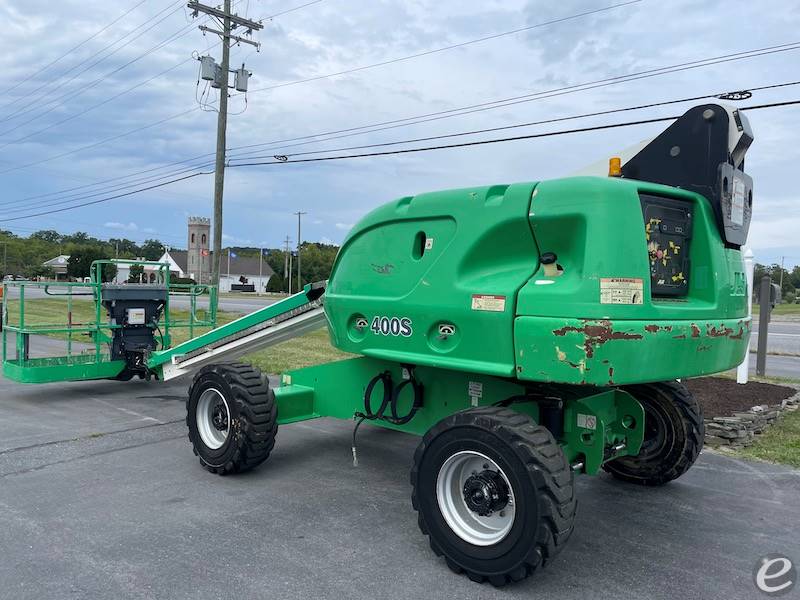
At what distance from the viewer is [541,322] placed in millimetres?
3523

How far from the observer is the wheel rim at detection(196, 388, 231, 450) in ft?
18.2

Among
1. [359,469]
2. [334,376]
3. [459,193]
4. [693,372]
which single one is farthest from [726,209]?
[359,469]

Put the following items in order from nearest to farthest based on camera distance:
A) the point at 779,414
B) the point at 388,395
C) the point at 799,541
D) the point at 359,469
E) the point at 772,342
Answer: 1. the point at 799,541
2. the point at 388,395
3. the point at 359,469
4. the point at 779,414
5. the point at 772,342

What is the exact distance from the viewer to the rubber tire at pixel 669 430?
5.04 meters

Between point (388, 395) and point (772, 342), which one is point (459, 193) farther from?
point (772, 342)

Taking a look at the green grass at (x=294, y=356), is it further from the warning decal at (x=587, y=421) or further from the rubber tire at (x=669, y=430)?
the warning decal at (x=587, y=421)

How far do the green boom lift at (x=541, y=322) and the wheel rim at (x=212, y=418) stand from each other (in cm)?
132

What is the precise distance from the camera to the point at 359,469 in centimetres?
572

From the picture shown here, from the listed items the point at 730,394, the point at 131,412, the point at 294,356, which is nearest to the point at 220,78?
the point at 294,356

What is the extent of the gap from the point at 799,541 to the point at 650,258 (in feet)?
7.62

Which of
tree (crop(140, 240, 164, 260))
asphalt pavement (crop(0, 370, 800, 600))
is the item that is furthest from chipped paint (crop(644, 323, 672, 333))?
tree (crop(140, 240, 164, 260))

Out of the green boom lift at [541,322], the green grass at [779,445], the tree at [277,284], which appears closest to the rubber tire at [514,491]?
the green boom lift at [541,322]

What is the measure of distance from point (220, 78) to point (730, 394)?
1902 centimetres

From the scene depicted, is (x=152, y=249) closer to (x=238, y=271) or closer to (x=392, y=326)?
(x=238, y=271)
